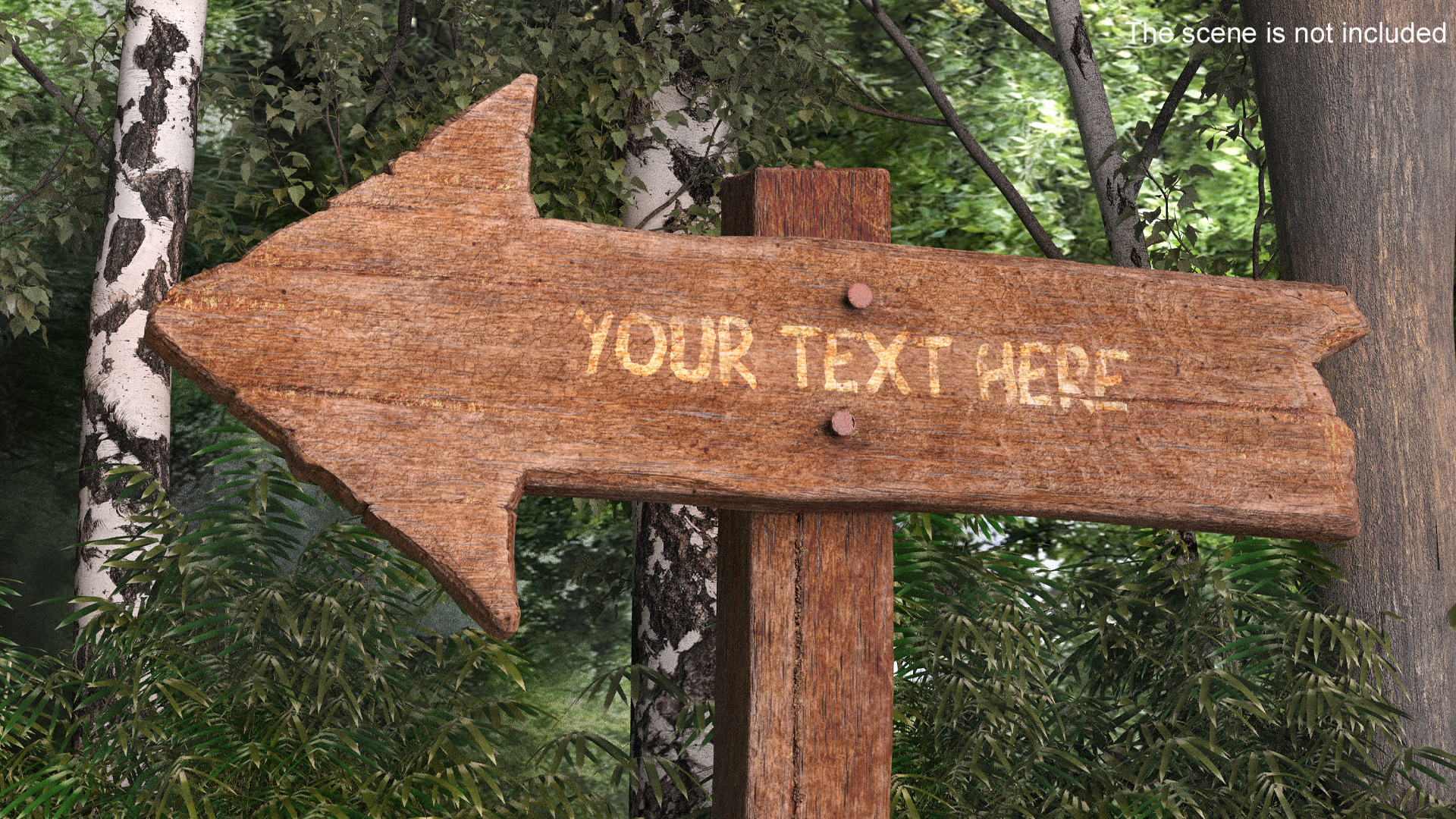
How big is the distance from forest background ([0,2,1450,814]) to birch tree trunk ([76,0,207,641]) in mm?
206

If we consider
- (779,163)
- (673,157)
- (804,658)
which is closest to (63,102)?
(673,157)

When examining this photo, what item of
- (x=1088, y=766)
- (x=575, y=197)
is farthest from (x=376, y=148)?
(x=1088, y=766)

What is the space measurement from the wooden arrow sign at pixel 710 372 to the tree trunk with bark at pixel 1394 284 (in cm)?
82

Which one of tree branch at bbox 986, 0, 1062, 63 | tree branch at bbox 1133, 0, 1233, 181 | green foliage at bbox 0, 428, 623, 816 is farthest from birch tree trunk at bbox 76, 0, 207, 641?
tree branch at bbox 1133, 0, 1233, 181

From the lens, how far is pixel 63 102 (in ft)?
A: 11.1

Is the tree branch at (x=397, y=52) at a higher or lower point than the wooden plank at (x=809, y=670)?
higher

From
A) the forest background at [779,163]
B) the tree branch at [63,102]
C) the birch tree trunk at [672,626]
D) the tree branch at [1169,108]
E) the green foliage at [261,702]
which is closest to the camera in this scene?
the green foliage at [261,702]

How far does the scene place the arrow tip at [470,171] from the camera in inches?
51.3

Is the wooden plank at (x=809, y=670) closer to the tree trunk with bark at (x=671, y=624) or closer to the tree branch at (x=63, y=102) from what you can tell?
the tree trunk with bark at (x=671, y=624)

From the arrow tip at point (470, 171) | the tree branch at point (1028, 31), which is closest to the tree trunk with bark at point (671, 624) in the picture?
the arrow tip at point (470, 171)

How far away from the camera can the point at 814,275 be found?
1.38 m

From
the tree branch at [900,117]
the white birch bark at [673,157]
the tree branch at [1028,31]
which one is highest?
the tree branch at [1028,31]

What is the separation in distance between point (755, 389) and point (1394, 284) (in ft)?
5.10

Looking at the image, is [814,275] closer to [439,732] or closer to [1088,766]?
[439,732]
